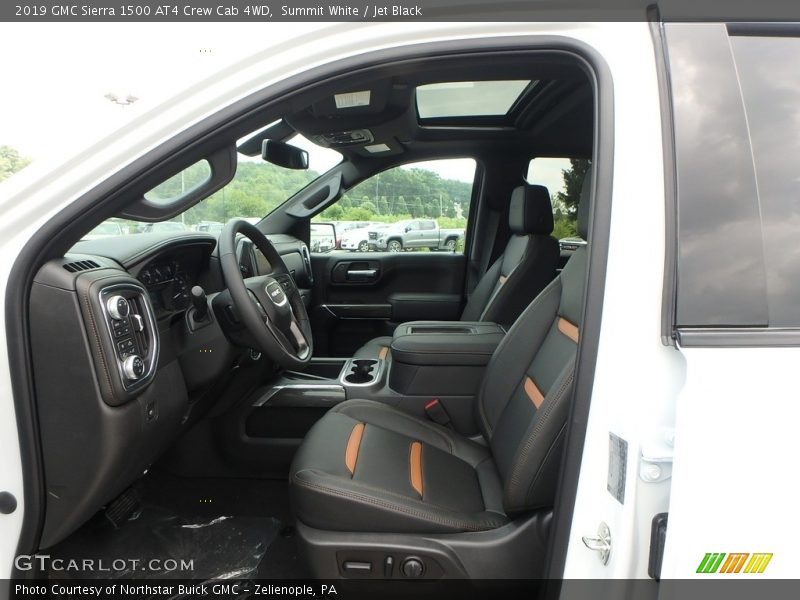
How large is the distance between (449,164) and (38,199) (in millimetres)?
2781

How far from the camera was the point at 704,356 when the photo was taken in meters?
0.72

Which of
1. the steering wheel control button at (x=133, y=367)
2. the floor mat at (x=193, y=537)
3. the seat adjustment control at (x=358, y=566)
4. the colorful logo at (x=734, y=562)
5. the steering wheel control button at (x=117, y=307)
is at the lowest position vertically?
the floor mat at (x=193, y=537)

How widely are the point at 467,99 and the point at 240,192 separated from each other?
52.1 inches

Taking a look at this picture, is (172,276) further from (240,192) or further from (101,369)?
(240,192)

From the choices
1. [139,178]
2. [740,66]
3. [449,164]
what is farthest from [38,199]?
[449,164]

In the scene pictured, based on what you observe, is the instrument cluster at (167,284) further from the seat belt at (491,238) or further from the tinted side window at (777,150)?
the seat belt at (491,238)

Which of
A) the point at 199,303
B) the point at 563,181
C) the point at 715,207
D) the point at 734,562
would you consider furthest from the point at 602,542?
the point at 563,181

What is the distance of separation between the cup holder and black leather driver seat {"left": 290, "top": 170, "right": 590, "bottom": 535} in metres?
0.34

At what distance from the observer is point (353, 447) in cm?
151

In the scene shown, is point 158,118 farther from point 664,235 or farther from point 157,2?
point 664,235

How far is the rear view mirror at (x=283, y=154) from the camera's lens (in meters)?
2.49

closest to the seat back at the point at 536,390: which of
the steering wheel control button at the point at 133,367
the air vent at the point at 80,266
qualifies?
the steering wheel control button at the point at 133,367

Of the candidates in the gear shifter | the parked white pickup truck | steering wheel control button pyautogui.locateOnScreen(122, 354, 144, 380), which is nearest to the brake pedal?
the gear shifter

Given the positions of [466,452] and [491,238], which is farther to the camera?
[491,238]
